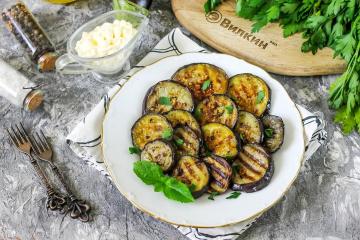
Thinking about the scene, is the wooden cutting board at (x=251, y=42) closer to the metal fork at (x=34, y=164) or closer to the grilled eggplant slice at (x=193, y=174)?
the grilled eggplant slice at (x=193, y=174)

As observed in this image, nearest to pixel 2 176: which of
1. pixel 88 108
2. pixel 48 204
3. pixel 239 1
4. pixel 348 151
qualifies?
pixel 48 204

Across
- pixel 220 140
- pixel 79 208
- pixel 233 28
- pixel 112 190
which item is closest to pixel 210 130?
pixel 220 140

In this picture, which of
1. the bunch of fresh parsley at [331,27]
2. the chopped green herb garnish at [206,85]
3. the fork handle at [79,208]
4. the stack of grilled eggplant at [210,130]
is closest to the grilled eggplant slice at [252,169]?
the stack of grilled eggplant at [210,130]

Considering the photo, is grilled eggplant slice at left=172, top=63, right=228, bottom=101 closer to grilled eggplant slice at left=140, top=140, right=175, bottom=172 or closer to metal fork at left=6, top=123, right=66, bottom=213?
grilled eggplant slice at left=140, top=140, right=175, bottom=172

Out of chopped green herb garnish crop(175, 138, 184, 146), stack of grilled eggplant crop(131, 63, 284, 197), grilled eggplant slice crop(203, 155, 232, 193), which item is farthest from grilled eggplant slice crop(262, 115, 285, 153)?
chopped green herb garnish crop(175, 138, 184, 146)

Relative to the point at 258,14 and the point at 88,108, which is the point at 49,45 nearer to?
the point at 88,108
